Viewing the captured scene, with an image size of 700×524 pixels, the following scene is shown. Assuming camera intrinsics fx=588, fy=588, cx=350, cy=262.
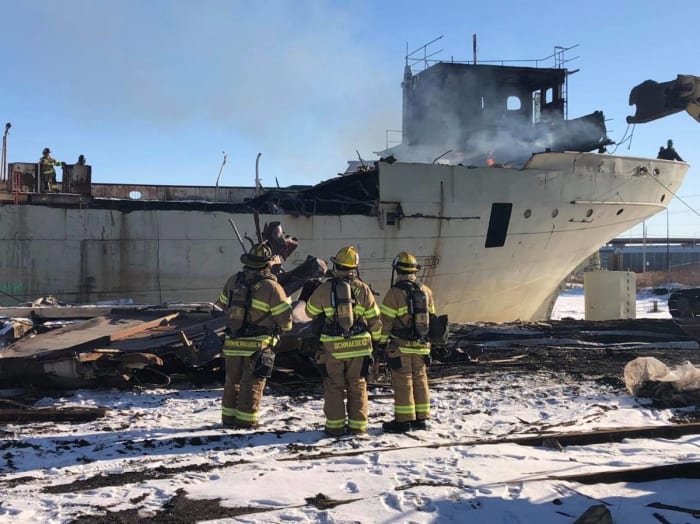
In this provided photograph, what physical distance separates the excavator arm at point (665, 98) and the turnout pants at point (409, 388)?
151 inches

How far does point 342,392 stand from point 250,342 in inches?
34.7

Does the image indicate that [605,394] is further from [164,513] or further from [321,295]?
[164,513]

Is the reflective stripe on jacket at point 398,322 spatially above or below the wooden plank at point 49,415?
above

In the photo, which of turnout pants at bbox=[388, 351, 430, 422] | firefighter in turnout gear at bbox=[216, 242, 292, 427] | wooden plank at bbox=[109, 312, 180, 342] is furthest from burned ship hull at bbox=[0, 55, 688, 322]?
turnout pants at bbox=[388, 351, 430, 422]

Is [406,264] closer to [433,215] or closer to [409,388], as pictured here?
[409,388]

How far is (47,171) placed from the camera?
13000 millimetres

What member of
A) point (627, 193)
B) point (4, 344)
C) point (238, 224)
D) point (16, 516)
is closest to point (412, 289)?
point (16, 516)

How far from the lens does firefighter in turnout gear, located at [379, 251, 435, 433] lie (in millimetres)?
4914

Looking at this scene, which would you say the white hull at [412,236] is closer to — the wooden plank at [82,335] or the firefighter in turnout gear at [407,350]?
the wooden plank at [82,335]

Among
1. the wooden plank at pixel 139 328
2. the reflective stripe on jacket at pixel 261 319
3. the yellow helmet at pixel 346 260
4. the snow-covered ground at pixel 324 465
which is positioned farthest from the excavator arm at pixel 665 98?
the wooden plank at pixel 139 328

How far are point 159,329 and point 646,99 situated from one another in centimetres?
641

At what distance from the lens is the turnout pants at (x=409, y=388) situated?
4898 mm

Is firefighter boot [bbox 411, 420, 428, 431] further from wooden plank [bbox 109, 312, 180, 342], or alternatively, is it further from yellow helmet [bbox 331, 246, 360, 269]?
wooden plank [bbox 109, 312, 180, 342]

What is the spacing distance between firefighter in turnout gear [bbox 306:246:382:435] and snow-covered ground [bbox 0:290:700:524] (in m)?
0.21
